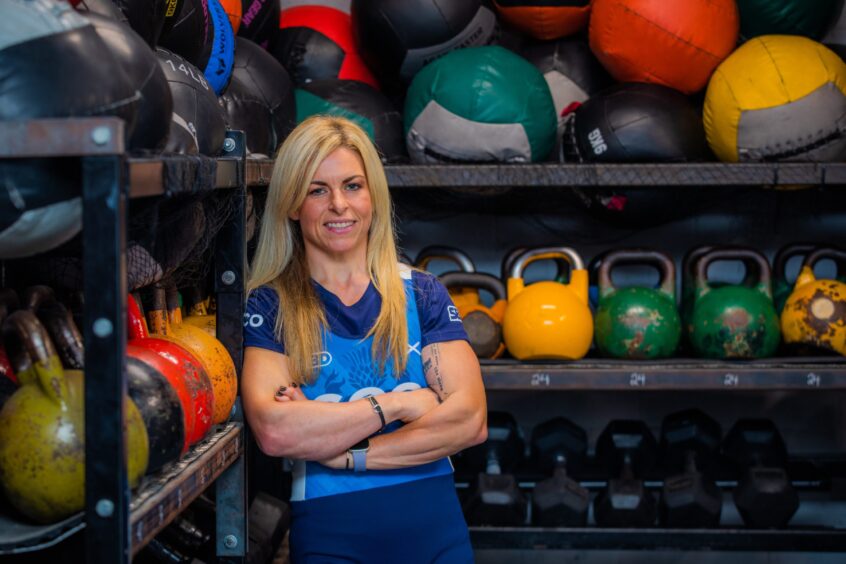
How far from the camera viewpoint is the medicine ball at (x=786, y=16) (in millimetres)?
3709

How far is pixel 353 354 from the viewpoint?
2215 millimetres

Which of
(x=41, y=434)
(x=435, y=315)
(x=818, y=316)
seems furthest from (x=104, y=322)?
(x=818, y=316)

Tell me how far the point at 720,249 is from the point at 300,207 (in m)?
2.06

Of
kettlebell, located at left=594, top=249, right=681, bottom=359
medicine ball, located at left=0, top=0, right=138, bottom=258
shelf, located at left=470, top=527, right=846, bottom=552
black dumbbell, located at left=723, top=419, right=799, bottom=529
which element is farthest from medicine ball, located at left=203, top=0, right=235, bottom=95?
black dumbbell, located at left=723, top=419, right=799, bottom=529

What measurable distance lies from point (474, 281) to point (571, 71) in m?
0.94

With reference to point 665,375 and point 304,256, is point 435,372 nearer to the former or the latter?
point 304,256

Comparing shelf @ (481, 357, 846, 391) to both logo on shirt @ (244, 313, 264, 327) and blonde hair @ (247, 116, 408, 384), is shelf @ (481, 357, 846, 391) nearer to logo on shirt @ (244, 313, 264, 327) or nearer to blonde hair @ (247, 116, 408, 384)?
blonde hair @ (247, 116, 408, 384)

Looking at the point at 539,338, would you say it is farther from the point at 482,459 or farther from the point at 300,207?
the point at 300,207

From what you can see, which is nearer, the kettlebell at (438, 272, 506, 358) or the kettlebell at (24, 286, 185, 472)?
the kettlebell at (24, 286, 185, 472)

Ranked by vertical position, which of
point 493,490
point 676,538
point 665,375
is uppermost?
point 665,375

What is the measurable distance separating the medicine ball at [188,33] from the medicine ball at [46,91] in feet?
2.81

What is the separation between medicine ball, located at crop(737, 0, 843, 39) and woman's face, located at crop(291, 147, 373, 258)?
2.16 meters

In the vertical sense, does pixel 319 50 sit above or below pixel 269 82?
above

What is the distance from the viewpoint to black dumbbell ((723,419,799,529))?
3670mm
